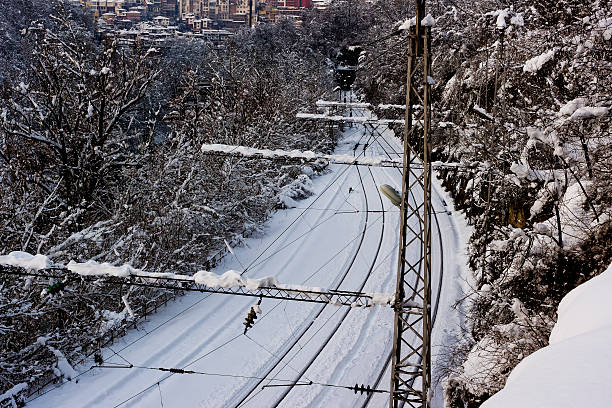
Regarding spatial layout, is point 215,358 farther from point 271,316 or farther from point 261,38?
point 261,38

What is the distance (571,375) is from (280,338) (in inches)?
408

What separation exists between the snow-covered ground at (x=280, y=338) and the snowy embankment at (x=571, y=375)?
6.76 m

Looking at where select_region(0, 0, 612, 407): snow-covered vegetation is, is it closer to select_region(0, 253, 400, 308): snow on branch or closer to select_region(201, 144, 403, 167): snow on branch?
select_region(201, 144, 403, 167): snow on branch

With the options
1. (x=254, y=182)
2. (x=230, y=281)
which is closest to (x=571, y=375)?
(x=230, y=281)

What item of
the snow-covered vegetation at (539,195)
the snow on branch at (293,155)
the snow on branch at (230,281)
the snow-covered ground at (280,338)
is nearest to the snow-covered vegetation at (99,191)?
the snow on branch at (293,155)

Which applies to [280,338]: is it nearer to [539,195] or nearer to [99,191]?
[99,191]

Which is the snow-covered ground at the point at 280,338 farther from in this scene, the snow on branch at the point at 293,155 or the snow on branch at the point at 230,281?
the snow on branch at the point at 293,155

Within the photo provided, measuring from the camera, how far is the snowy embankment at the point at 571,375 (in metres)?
3.26

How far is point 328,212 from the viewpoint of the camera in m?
23.8

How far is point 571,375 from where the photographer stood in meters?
3.56

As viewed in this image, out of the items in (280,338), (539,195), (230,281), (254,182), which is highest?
(539,195)

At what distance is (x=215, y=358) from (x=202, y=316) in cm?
209

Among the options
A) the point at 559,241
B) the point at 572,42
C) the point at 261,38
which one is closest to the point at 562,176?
the point at 559,241

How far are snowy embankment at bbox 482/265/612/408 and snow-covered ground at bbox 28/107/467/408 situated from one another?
676cm
